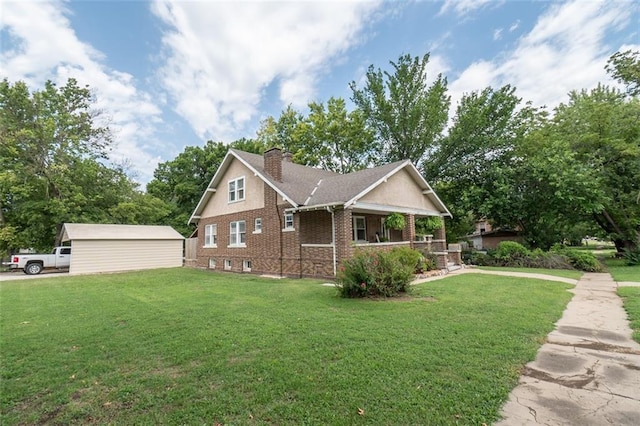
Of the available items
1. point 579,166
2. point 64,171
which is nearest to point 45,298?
point 64,171

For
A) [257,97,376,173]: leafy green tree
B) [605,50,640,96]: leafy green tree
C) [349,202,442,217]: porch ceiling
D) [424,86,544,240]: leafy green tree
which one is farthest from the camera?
[257,97,376,173]: leafy green tree

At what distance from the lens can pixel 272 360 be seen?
4.15 metres

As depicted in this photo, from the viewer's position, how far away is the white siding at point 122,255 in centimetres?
1906

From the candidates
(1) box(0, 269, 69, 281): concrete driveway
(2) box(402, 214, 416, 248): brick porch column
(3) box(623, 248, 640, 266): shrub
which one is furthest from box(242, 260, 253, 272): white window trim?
(3) box(623, 248, 640, 266): shrub

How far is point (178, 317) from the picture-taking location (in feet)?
21.9

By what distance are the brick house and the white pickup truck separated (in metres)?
9.90

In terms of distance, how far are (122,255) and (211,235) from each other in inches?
264

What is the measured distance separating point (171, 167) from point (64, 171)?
11401mm

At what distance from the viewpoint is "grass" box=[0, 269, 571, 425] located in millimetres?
2992

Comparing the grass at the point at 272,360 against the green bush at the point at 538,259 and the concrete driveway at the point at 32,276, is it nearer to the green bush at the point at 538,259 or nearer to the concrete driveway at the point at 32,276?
the green bush at the point at 538,259

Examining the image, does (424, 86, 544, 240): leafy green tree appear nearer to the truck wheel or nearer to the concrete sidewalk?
the concrete sidewalk

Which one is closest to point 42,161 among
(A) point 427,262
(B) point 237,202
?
(B) point 237,202

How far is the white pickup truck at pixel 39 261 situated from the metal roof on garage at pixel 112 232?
1134 millimetres

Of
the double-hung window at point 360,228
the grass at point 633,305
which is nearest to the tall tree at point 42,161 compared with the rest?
the double-hung window at point 360,228
